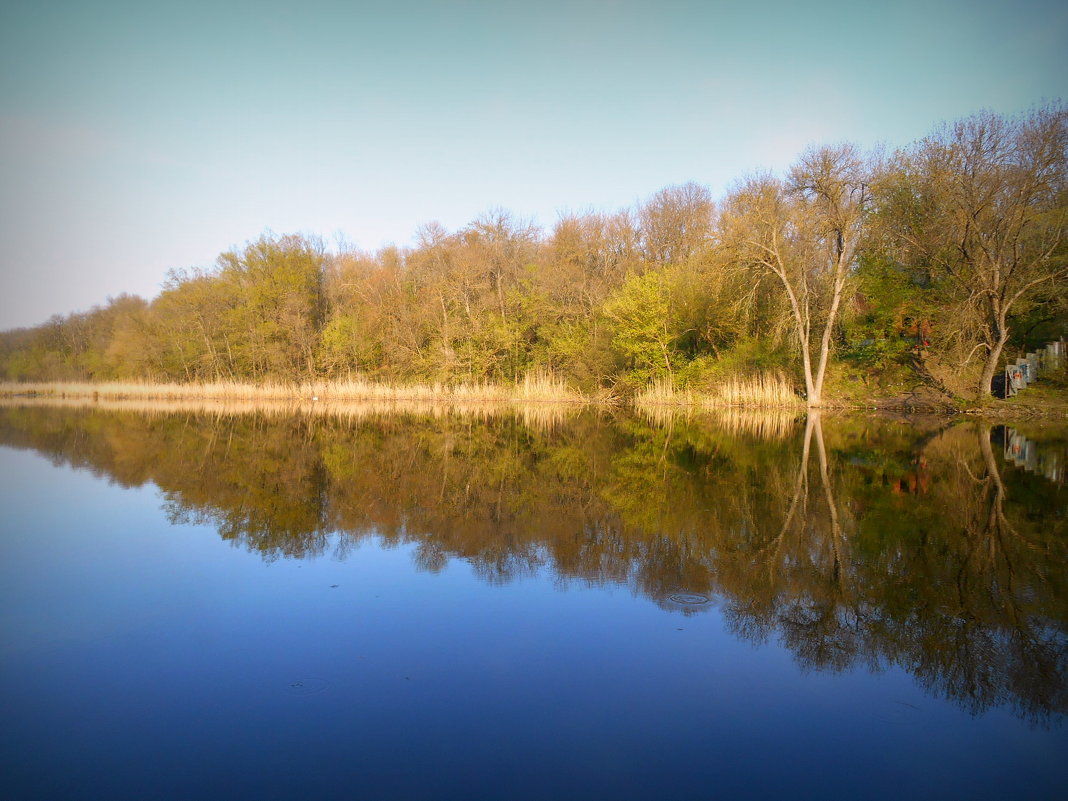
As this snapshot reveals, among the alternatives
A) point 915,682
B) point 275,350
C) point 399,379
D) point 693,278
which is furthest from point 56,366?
point 915,682

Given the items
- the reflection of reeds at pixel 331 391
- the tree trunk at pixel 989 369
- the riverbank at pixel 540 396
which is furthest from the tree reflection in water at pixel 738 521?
the reflection of reeds at pixel 331 391

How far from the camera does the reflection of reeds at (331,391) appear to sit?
29812 millimetres

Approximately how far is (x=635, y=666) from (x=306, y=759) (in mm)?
1956

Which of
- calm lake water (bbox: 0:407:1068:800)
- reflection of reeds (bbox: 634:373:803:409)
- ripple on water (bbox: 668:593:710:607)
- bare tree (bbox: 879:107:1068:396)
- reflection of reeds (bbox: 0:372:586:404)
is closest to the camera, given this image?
calm lake water (bbox: 0:407:1068:800)

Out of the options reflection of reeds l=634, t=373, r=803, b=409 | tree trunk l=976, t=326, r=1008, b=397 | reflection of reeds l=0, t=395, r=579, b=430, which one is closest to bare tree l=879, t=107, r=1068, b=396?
tree trunk l=976, t=326, r=1008, b=397

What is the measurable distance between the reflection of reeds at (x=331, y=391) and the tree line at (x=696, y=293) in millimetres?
863

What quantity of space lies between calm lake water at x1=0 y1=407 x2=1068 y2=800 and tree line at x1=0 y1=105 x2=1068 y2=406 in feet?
50.8

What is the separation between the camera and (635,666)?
12.6 ft

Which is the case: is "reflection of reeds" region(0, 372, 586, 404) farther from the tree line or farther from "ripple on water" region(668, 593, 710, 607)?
Answer: "ripple on water" region(668, 593, 710, 607)

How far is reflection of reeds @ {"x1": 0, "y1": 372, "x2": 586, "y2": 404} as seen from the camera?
29.8 metres

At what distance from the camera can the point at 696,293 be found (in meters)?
27.6

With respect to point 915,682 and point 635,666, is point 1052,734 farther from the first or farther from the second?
point 635,666

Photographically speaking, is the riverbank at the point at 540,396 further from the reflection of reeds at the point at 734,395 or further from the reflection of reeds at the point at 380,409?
the reflection of reeds at the point at 380,409

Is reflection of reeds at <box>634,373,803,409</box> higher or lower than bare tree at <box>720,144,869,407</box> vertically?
lower
